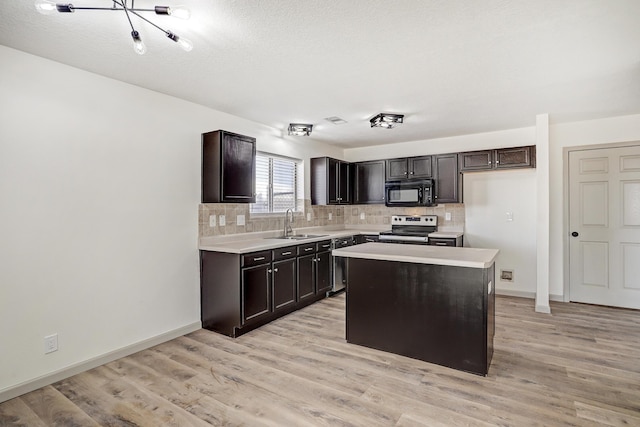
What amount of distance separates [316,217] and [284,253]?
1.73m

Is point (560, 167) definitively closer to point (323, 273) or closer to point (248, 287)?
point (323, 273)

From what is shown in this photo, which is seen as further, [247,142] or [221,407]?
[247,142]

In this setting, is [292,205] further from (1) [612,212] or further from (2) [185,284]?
(1) [612,212]

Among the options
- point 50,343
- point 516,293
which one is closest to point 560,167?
point 516,293

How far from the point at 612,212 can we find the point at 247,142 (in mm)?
4682

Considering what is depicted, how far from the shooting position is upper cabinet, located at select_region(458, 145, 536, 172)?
446 centimetres

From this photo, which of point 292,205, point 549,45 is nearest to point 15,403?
point 292,205

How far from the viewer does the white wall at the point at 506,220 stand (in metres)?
4.71

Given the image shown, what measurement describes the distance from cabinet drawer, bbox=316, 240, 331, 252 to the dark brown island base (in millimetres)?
1327

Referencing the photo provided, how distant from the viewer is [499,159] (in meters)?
4.62

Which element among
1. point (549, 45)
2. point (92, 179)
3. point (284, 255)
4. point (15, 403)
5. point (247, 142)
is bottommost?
point (15, 403)

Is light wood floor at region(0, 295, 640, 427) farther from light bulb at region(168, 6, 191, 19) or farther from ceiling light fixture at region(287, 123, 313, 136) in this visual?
ceiling light fixture at region(287, 123, 313, 136)

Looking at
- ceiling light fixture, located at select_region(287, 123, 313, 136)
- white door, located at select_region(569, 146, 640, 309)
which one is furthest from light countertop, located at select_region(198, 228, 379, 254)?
white door, located at select_region(569, 146, 640, 309)

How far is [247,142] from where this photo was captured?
3.81m
